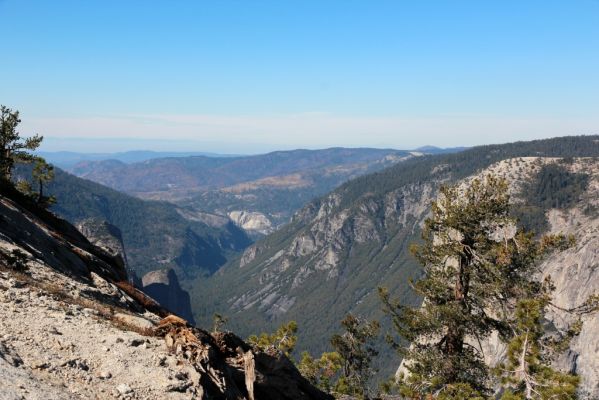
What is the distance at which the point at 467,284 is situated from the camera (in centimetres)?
2750

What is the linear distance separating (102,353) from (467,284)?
64.3 feet

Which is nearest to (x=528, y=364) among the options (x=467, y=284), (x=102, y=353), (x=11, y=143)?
(x=467, y=284)

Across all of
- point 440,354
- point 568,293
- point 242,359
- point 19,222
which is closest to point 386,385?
point 440,354

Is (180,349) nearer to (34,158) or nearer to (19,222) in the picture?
(19,222)

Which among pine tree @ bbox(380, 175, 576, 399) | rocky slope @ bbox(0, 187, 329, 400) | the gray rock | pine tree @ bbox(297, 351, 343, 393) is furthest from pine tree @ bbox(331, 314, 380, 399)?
the gray rock

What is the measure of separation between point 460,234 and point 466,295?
11.5ft

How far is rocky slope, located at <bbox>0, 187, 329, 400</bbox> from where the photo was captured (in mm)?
15766

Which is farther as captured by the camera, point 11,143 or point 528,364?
point 11,143

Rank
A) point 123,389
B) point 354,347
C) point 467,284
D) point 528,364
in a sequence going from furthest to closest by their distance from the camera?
point 354,347
point 467,284
point 528,364
point 123,389

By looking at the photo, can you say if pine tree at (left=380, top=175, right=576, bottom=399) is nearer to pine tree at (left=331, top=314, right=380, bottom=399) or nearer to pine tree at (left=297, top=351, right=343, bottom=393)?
pine tree at (left=297, top=351, right=343, bottom=393)

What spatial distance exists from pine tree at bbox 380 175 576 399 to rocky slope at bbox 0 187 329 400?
767cm

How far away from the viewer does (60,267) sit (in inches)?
1079

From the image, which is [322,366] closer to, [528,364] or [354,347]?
[354,347]

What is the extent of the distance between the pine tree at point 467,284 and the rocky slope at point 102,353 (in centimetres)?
767
